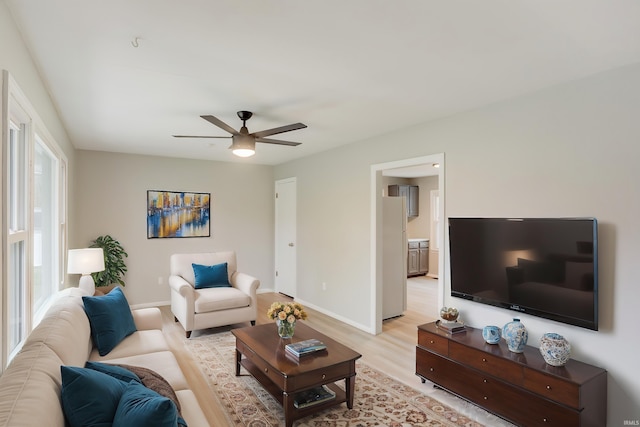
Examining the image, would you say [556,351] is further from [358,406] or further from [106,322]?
Answer: [106,322]

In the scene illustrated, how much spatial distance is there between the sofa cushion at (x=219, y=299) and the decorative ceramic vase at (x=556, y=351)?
3.36 metres

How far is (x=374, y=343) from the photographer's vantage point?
14.0 feet

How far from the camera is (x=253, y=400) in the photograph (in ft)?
9.72

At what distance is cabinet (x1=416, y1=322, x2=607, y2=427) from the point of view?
230 centimetres

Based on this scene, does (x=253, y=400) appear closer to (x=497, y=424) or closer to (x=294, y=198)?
(x=497, y=424)

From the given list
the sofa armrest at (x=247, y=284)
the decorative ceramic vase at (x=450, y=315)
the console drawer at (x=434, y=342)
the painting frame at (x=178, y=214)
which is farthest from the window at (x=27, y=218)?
the decorative ceramic vase at (x=450, y=315)

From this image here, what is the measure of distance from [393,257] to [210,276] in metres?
2.58

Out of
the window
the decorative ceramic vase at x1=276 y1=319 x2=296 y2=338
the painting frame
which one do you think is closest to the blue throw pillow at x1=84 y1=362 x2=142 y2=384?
the window

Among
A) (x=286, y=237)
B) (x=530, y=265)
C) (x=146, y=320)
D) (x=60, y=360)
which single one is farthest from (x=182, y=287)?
(x=530, y=265)

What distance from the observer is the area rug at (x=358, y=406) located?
8.75 ft

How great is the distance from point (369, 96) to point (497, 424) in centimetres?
271

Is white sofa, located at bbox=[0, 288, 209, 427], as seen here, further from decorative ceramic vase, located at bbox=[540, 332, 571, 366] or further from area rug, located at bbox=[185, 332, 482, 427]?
decorative ceramic vase, located at bbox=[540, 332, 571, 366]

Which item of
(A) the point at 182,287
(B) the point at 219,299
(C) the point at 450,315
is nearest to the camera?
(C) the point at 450,315

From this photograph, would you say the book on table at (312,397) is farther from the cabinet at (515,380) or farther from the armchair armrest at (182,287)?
the armchair armrest at (182,287)
